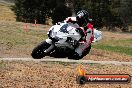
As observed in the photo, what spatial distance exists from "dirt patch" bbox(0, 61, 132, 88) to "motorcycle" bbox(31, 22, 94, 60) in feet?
60.2

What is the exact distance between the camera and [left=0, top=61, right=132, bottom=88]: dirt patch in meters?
28.0

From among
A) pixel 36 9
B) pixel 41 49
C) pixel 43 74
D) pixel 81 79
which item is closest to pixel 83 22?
pixel 41 49

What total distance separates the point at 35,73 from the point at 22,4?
5438 cm

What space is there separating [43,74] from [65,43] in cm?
2260

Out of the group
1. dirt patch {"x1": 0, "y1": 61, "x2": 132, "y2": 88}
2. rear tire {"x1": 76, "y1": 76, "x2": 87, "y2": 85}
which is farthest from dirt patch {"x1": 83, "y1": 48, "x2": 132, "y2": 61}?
rear tire {"x1": 76, "y1": 76, "x2": 87, "y2": 85}

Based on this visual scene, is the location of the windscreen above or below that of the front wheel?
above

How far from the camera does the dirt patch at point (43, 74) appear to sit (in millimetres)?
28047

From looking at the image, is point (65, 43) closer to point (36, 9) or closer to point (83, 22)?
point (83, 22)

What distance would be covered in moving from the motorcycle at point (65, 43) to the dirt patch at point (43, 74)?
60.2 ft

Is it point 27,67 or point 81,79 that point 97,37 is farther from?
point 27,67

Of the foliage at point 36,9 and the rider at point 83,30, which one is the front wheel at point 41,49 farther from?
the foliage at point 36,9

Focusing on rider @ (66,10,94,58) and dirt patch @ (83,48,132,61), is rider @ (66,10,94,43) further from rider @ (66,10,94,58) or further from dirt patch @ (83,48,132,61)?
dirt patch @ (83,48,132,61)

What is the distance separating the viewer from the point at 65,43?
8.53 metres

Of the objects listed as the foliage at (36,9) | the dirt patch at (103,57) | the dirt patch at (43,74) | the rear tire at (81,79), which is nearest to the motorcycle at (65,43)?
the rear tire at (81,79)
